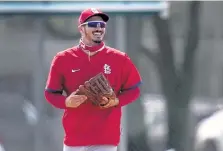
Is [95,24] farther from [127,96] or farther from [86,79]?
[127,96]

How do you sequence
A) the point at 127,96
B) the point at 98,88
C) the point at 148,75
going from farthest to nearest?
the point at 148,75, the point at 127,96, the point at 98,88

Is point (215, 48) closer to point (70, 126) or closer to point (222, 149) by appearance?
point (222, 149)

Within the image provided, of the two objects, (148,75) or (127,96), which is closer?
(127,96)

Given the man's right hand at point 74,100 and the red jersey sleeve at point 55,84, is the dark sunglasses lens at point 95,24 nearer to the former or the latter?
the red jersey sleeve at point 55,84

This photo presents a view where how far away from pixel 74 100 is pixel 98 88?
0.58 feet

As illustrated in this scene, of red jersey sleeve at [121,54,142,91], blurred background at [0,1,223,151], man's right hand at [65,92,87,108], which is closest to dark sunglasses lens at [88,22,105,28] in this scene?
red jersey sleeve at [121,54,142,91]

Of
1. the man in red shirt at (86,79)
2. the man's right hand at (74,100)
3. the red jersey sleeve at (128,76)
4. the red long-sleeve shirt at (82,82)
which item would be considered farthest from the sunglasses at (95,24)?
the man's right hand at (74,100)

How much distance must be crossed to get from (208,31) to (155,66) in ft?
Result: 2.09

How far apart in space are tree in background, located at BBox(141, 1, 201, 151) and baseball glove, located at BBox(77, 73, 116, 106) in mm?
2709

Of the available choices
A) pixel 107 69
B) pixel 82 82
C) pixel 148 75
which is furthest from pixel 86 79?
pixel 148 75

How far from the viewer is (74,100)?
15.3ft

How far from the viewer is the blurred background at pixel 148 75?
723 cm

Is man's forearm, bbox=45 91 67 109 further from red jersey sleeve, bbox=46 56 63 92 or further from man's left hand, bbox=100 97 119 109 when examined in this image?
man's left hand, bbox=100 97 119 109

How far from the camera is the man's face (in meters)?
4.78
